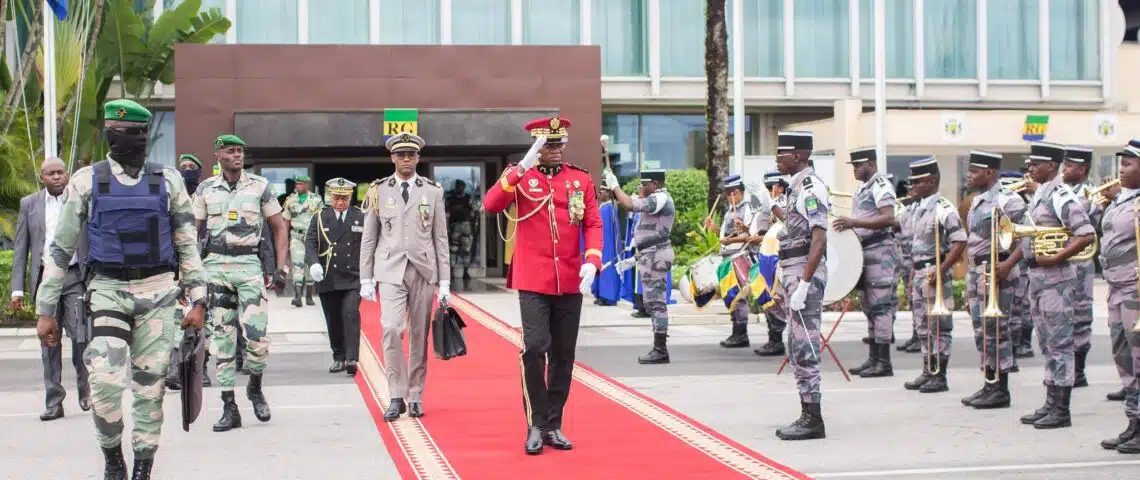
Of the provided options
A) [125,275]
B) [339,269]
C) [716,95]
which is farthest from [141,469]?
[716,95]

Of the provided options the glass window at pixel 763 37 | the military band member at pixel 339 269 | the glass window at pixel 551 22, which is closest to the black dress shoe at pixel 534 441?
the military band member at pixel 339 269

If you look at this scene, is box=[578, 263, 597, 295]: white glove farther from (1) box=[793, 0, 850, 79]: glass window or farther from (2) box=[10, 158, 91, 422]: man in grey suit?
(1) box=[793, 0, 850, 79]: glass window

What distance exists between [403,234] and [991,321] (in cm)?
483

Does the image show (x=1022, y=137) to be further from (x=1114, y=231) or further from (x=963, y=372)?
(x=1114, y=231)

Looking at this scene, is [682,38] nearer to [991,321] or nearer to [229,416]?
[991,321]

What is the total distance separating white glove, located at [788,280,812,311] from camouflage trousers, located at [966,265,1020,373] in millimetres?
2321

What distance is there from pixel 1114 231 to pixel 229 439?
625 cm

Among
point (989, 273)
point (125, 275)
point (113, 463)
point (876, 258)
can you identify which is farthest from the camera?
point (876, 258)

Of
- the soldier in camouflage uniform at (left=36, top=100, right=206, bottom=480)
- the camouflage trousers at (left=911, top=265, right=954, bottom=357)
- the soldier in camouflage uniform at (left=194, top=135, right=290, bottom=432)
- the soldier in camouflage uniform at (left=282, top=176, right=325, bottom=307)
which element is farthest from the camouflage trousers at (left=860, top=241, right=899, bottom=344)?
the soldier in camouflage uniform at (left=282, top=176, right=325, bottom=307)

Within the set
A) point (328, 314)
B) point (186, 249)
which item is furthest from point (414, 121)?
point (186, 249)

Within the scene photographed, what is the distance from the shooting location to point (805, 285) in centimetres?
943

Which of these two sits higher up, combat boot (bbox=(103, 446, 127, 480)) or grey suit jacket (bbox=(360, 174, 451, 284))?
grey suit jacket (bbox=(360, 174, 451, 284))

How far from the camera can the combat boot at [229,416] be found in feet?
33.0

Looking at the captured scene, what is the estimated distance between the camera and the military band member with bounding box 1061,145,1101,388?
1002cm
